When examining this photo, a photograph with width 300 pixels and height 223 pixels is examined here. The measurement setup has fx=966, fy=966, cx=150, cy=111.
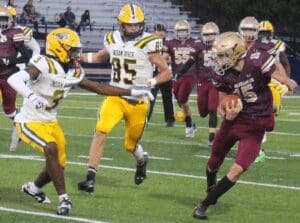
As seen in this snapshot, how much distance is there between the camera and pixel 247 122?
7.79m

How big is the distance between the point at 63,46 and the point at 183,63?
757 centimetres

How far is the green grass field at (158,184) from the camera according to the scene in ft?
25.8

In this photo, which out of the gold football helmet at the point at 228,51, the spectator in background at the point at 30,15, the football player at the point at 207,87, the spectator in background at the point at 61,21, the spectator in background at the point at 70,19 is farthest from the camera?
the spectator in background at the point at 70,19

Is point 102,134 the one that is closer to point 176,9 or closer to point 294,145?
point 294,145

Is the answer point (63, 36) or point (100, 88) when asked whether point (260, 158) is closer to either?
point (100, 88)

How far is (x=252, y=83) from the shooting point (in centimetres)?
770

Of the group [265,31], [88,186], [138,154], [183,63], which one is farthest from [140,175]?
[183,63]

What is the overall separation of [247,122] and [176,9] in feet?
79.1

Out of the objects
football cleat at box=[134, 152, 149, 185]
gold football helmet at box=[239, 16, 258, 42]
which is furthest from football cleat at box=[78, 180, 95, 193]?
gold football helmet at box=[239, 16, 258, 42]

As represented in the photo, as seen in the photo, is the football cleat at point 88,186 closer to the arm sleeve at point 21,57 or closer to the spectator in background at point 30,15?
the arm sleeve at point 21,57

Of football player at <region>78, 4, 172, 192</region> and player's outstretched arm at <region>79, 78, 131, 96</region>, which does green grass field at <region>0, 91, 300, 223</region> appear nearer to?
football player at <region>78, 4, 172, 192</region>

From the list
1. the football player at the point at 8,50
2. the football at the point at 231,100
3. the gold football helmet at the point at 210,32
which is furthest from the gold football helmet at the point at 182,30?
the football at the point at 231,100

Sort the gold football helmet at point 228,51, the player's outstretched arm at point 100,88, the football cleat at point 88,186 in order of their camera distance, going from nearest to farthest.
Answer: the gold football helmet at point 228,51, the player's outstretched arm at point 100,88, the football cleat at point 88,186

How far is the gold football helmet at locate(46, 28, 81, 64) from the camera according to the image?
7.79 metres
